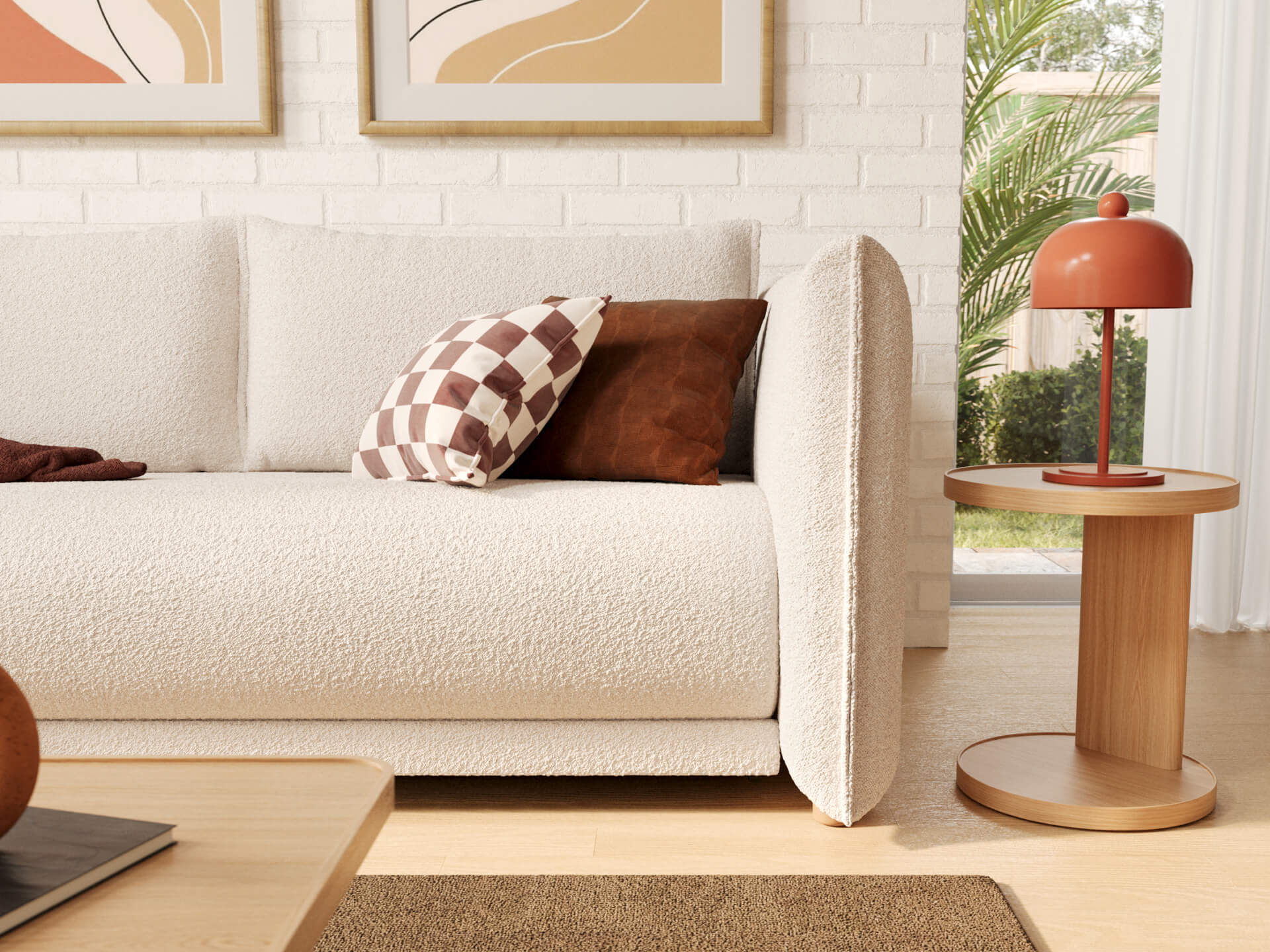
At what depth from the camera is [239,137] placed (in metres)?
2.28

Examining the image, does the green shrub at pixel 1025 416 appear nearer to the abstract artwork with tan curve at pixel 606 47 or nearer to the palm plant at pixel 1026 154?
the palm plant at pixel 1026 154

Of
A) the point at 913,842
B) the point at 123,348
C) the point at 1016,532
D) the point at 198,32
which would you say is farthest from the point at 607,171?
the point at 913,842

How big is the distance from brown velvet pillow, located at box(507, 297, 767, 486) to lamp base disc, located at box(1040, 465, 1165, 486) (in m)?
Answer: 0.49

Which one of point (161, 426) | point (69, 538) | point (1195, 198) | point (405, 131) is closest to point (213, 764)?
point (69, 538)

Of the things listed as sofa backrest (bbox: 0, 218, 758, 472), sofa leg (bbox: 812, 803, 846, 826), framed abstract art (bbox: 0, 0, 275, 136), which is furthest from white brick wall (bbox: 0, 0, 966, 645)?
sofa leg (bbox: 812, 803, 846, 826)

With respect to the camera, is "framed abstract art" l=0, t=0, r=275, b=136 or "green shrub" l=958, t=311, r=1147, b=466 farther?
"green shrub" l=958, t=311, r=1147, b=466

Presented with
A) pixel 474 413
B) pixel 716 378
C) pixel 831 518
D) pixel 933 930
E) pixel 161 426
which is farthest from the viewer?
pixel 161 426

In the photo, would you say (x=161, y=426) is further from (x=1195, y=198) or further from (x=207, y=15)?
(x=1195, y=198)

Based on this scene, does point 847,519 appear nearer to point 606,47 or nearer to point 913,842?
point 913,842

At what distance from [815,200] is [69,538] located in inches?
64.1

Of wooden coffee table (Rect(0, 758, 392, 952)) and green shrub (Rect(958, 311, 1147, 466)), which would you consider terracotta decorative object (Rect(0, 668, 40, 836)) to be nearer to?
wooden coffee table (Rect(0, 758, 392, 952))

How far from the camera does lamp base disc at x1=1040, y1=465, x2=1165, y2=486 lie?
1.42m

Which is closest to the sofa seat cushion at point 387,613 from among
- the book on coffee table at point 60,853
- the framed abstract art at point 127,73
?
the book on coffee table at point 60,853

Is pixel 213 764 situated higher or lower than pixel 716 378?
lower
